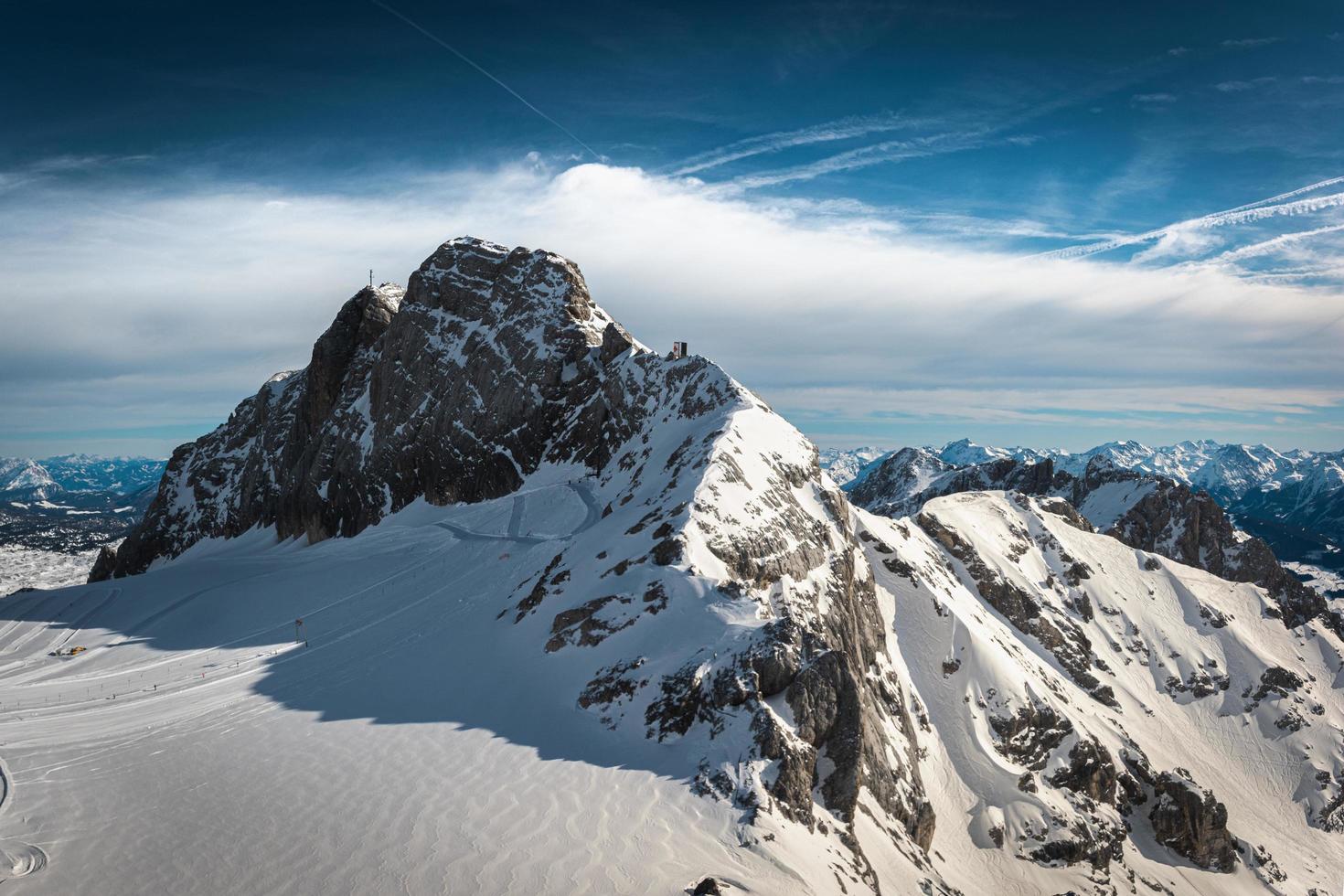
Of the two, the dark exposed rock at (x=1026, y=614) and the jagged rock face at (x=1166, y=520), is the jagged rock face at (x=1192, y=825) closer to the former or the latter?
the dark exposed rock at (x=1026, y=614)

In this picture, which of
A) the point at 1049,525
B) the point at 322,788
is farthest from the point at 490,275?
the point at 1049,525

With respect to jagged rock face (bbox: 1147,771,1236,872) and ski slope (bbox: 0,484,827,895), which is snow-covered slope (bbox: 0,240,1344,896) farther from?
jagged rock face (bbox: 1147,771,1236,872)

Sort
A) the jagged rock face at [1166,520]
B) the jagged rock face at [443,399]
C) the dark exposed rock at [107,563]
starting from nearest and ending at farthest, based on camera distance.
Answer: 1. the jagged rock face at [443,399]
2. the dark exposed rock at [107,563]
3. the jagged rock face at [1166,520]

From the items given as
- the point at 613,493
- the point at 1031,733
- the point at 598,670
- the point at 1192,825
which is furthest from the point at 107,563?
the point at 1192,825

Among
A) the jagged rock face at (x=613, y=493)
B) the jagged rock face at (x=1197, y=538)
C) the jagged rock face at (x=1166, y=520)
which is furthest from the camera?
the jagged rock face at (x=1197, y=538)

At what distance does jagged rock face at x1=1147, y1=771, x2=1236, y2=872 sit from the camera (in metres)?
70.4

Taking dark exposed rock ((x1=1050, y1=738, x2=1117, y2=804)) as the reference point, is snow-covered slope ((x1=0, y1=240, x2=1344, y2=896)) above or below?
above

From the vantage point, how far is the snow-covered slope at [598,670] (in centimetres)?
2628

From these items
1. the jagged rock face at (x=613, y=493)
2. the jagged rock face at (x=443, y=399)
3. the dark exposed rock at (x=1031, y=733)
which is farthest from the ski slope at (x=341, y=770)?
the dark exposed rock at (x=1031, y=733)

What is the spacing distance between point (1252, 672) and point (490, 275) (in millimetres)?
121489

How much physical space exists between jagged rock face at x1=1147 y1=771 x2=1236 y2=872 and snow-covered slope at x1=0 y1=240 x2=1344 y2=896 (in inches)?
11.8

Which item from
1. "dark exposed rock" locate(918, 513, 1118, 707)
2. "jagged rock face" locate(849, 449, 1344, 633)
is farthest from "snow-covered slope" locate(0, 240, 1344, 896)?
"jagged rock face" locate(849, 449, 1344, 633)

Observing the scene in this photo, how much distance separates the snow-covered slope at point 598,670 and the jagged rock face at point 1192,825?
30 cm

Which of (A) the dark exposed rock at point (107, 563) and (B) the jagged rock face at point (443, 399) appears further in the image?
(A) the dark exposed rock at point (107, 563)
